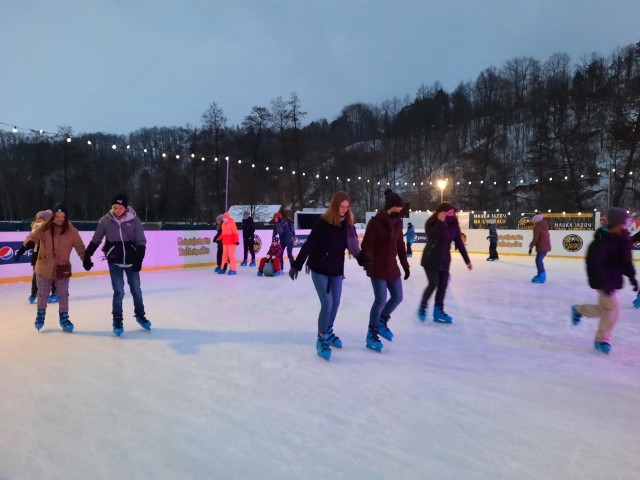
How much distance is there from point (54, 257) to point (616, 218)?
524cm

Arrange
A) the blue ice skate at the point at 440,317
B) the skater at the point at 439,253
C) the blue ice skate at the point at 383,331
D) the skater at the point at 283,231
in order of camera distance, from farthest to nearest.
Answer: the skater at the point at 283,231 < the blue ice skate at the point at 440,317 < the skater at the point at 439,253 < the blue ice skate at the point at 383,331

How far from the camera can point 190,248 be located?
11828 mm

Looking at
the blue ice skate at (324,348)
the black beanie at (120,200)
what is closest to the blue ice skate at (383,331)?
the blue ice skate at (324,348)

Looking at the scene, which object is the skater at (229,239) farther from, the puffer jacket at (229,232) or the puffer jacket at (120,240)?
the puffer jacket at (120,240)

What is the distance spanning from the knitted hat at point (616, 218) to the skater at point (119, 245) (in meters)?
4.14

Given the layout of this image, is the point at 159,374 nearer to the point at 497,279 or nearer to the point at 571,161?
the point at 497,279

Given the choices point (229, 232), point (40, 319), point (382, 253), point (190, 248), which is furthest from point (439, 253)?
point (190, 248)

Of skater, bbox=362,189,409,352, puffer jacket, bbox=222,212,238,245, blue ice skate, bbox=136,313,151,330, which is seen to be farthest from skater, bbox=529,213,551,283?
blue ice skate, bbox=136,313,151,330

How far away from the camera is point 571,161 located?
3812 cm

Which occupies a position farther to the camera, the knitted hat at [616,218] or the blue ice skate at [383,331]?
the blue ice skate at [383,331]

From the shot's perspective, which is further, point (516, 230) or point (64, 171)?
point (64, 171)

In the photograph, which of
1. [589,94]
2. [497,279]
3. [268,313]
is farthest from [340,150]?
[268,313]

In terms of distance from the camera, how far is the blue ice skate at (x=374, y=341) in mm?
3818

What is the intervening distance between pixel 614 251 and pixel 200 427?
351 centimetres
